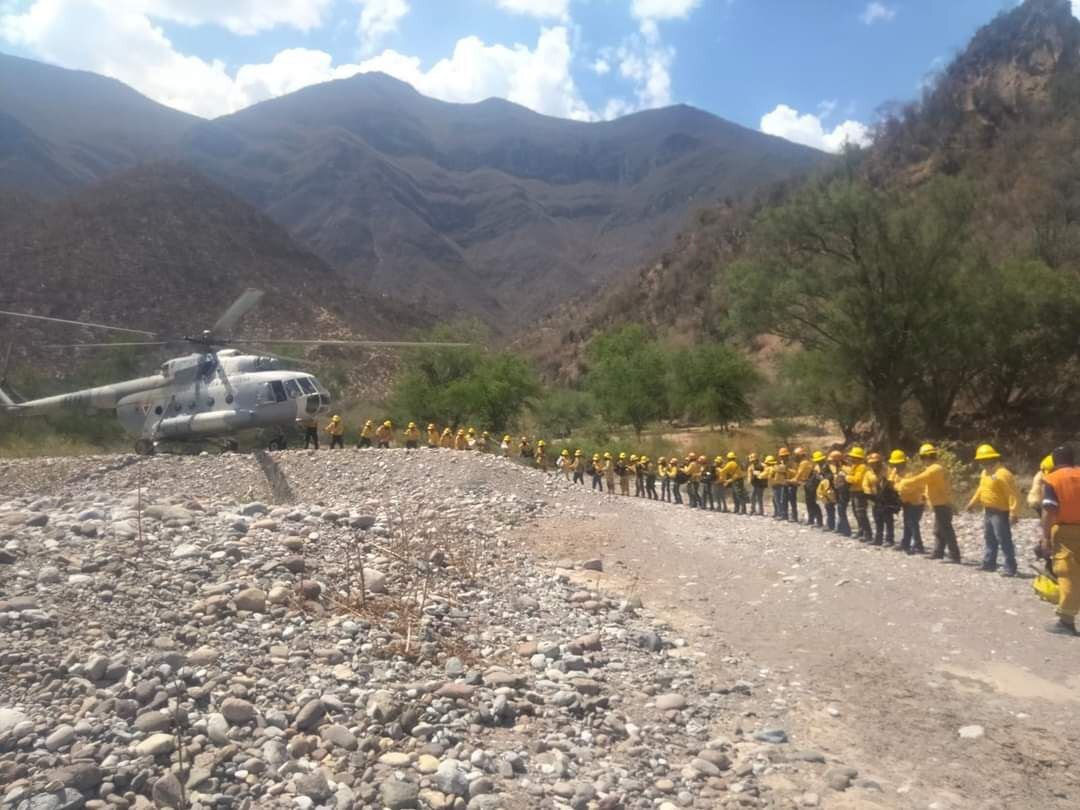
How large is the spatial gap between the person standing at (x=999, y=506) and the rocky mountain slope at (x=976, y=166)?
2682cm

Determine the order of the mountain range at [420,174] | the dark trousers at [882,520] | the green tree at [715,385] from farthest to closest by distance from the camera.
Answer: the mountain range at [420,174], the green tree at [715,385], the dark trousers at [882,520]

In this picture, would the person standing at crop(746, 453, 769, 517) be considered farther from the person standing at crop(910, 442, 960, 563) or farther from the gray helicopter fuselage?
the gray helicopter fuselage

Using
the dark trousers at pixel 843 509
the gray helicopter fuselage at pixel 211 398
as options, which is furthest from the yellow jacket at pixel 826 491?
the gray helicopter fuselage at pixel 211 398

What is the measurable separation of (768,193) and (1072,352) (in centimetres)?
4228

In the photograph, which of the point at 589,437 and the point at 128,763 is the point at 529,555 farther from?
the point at 589,437

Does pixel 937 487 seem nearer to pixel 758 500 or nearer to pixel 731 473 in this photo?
pixel 758 500

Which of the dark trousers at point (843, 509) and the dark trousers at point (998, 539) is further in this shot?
the dark trousers at point (843, 509)

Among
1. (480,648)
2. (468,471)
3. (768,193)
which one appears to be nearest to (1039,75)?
(768,193)

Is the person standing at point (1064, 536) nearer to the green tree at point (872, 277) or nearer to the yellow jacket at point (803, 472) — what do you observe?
the yellow jacket at point (803, 472)

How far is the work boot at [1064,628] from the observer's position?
7.54m

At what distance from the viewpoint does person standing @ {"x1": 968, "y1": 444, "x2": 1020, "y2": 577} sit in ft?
32.1

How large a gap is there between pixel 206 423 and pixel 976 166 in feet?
158

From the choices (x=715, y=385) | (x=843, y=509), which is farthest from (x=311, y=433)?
(x=715, y=385)

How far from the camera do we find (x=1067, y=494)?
732 centimetres
